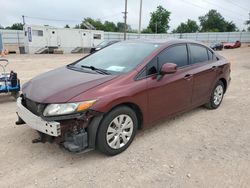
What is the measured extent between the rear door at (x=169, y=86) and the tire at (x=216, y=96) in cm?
96

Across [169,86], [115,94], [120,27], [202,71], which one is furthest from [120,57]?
[120,27]

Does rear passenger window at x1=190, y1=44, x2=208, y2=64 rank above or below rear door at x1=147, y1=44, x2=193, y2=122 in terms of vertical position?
above

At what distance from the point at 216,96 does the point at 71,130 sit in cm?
354

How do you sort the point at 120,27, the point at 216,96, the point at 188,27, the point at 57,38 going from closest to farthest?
1. the point at 216,96
2. the point at 57,38
3. the point at 120,27
4. the point at 188,27

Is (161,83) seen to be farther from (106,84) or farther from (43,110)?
(43,110)

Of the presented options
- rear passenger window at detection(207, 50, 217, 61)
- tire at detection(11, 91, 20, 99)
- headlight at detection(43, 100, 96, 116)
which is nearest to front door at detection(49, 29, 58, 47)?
tire at detection(11, 91, 20, 99)

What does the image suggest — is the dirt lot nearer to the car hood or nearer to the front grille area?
the front grille area

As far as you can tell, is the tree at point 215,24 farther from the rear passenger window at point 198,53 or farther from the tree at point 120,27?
the rear passenger window at point 198,53

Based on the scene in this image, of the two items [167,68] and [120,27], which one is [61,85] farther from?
[120,27]

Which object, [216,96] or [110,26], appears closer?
[216,96]

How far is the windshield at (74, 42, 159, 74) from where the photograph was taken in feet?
12.0

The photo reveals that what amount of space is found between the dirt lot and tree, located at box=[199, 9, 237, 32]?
262 ft

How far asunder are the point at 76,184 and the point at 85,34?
25.5 m

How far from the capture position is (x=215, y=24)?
80.2 m
